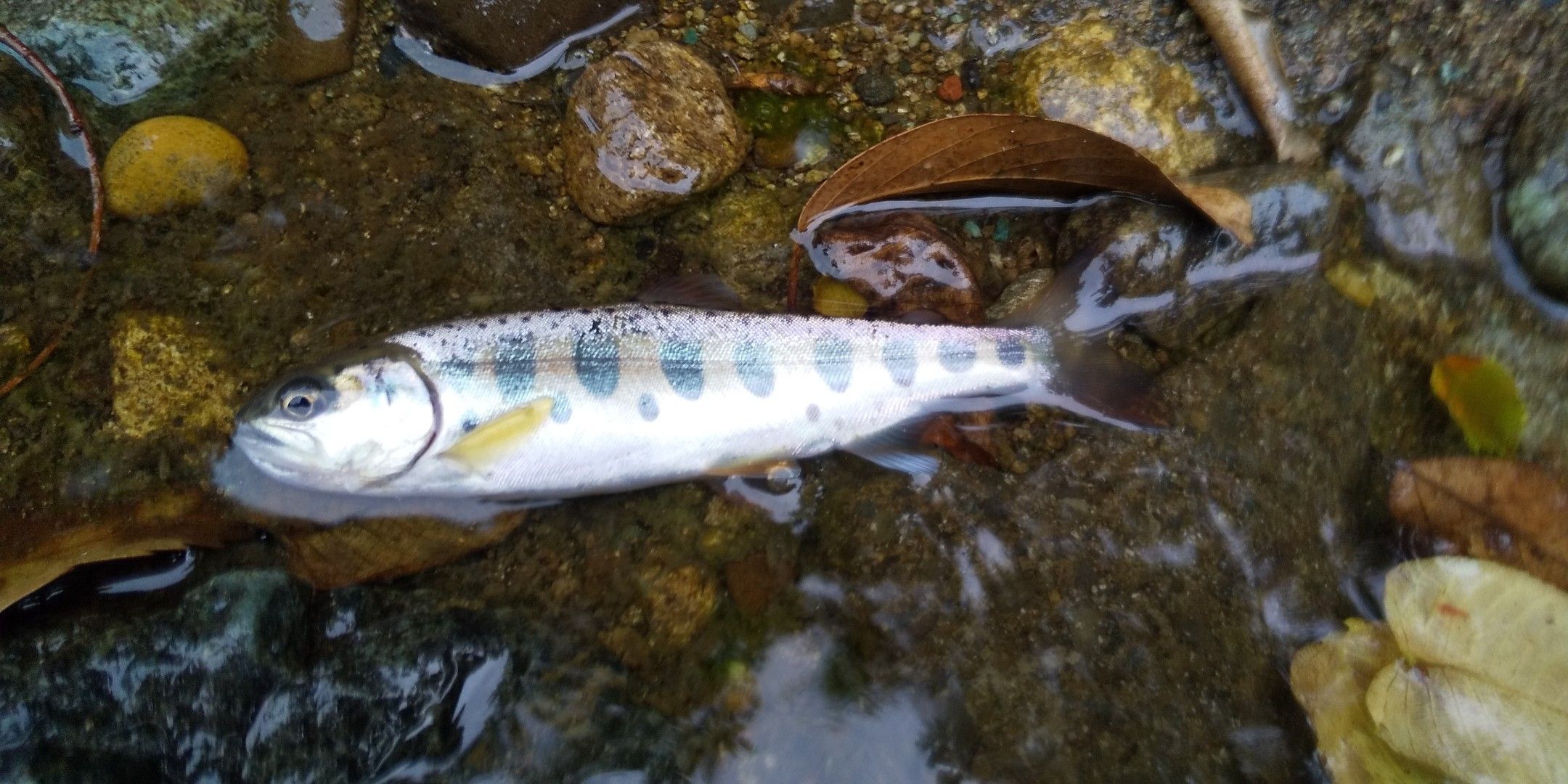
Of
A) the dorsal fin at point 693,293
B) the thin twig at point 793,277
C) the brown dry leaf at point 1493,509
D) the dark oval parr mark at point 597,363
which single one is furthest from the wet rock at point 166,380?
the brown dry leaf at point 1493,509

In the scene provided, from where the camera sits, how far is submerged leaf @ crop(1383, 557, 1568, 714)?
2502mm

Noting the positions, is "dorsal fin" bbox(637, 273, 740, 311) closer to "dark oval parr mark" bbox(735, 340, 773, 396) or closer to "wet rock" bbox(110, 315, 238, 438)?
"dark oval parr mark" bbox(735, 340, 773, 396)

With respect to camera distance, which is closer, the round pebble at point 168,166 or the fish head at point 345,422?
the fish head at point 345,422

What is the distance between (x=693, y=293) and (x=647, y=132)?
2.13ft

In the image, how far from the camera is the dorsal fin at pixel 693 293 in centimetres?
329

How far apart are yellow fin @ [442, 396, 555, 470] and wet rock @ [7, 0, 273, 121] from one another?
1.89 metres

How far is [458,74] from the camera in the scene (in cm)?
356

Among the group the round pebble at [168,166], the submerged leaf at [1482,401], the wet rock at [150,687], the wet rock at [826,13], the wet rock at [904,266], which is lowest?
the wet rock at [150,687]

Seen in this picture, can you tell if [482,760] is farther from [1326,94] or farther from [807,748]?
[1326,94]

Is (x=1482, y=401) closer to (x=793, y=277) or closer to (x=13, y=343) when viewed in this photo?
(x=793, y=277)

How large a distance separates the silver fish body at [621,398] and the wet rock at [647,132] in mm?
505

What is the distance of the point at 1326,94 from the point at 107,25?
4.76m

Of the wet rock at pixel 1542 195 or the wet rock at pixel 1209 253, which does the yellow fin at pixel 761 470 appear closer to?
the wet rock at pixel 1209 253

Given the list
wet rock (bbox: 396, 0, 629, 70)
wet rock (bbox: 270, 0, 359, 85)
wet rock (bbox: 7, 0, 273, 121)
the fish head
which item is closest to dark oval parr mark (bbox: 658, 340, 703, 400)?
the fish head
